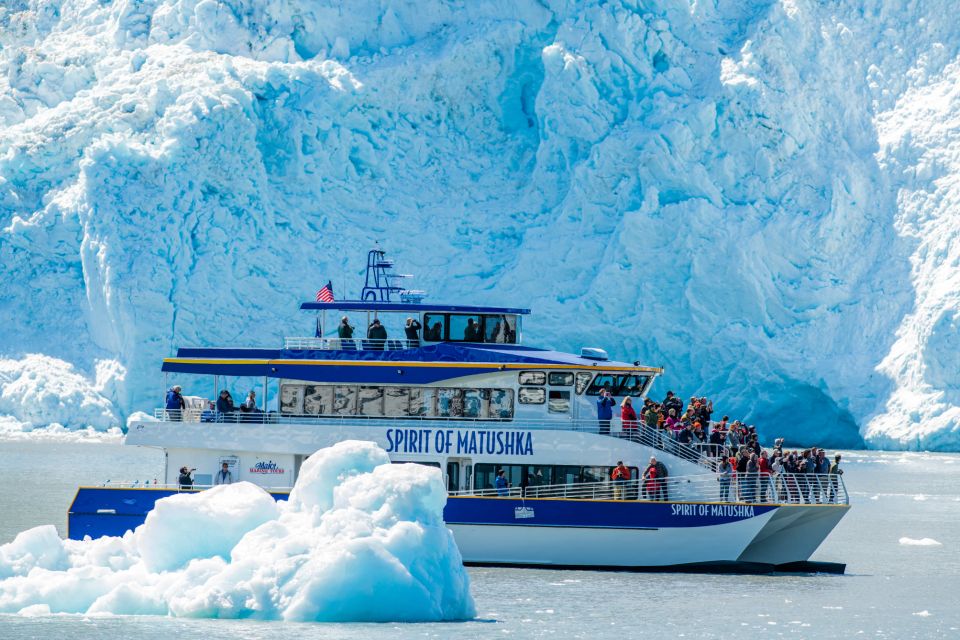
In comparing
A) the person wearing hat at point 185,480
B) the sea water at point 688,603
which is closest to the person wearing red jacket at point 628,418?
the sea water at point 688,603

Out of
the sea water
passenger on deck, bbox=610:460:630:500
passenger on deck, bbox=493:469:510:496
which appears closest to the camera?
the sea water

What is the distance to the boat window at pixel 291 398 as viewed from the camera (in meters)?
21.6

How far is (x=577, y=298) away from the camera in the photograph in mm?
43062

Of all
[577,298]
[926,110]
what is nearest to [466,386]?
[577,298]

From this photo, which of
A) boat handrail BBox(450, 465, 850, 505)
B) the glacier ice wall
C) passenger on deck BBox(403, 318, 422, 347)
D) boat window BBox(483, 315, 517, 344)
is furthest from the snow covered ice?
the glacier ice wall

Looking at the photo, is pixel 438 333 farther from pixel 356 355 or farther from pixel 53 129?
pixel 53 129

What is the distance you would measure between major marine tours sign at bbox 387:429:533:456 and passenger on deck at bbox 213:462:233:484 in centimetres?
231

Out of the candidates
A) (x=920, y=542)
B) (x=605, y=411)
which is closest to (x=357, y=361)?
(x=605, y=411)

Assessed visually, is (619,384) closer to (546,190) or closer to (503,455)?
(503,455)

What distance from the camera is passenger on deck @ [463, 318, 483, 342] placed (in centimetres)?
2250

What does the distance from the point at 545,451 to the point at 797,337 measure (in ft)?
80.0

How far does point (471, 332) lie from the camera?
73.9 feet

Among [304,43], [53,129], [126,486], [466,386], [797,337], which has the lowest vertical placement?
[126,486]

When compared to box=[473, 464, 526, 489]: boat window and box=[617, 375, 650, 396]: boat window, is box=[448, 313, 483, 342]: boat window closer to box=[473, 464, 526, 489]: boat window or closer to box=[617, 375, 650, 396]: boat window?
box=[617, 375, 650, 396]: boat window
